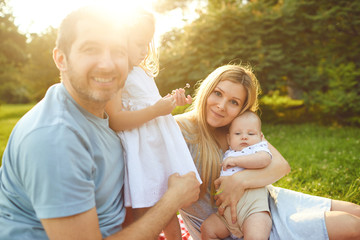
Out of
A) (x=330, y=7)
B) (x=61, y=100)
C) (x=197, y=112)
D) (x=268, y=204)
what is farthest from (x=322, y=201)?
(x=330, y=7)

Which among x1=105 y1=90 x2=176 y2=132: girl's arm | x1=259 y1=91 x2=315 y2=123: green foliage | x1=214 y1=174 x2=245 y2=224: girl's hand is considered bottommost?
x1=259 y1=91 x2=315 y2=123: green foliage

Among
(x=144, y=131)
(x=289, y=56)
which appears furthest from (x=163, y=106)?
(x=289, y=56)

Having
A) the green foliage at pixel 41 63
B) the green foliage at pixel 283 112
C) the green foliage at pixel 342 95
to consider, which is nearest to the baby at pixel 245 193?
the green foliage at pixel 342 95

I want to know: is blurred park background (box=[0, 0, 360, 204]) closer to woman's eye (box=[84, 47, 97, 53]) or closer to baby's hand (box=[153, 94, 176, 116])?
baby's hand (box=[153, 94, 176, 116])

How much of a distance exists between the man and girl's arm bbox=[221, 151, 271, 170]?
665 millimetres

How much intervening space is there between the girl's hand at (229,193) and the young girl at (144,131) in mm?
366

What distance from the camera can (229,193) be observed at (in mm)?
2311

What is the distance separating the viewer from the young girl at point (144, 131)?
6.53 ft

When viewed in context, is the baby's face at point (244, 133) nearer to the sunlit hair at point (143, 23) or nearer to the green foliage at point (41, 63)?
the sunlit hair at point (143, 23)

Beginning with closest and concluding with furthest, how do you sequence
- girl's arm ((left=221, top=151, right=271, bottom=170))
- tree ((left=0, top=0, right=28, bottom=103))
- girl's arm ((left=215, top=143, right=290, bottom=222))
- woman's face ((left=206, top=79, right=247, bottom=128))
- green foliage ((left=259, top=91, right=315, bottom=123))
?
1. girl's arm ((left=215, top=143, right=290, bottom=222))
2. girl's arm ((left=221, top=151, right=271, bottom=170))
3. woman's face ((left=206, top=79, right=247, bottom=128))
4. green foliage ((left=259, top=91, right=315, bottom=123))
5. tree ((left=0, top=0, right=28, bottom=103))

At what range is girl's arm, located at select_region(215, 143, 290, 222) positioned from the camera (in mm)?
2305

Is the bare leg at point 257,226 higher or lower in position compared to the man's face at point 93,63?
lower

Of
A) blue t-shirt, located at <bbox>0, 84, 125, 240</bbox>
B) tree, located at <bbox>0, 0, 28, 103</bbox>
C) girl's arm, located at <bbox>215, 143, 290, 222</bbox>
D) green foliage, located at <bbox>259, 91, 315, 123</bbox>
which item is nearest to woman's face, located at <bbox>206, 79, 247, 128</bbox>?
girl's arm, located at <bbox>215, 143, 290, 222</bbox>

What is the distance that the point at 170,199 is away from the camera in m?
1.90
